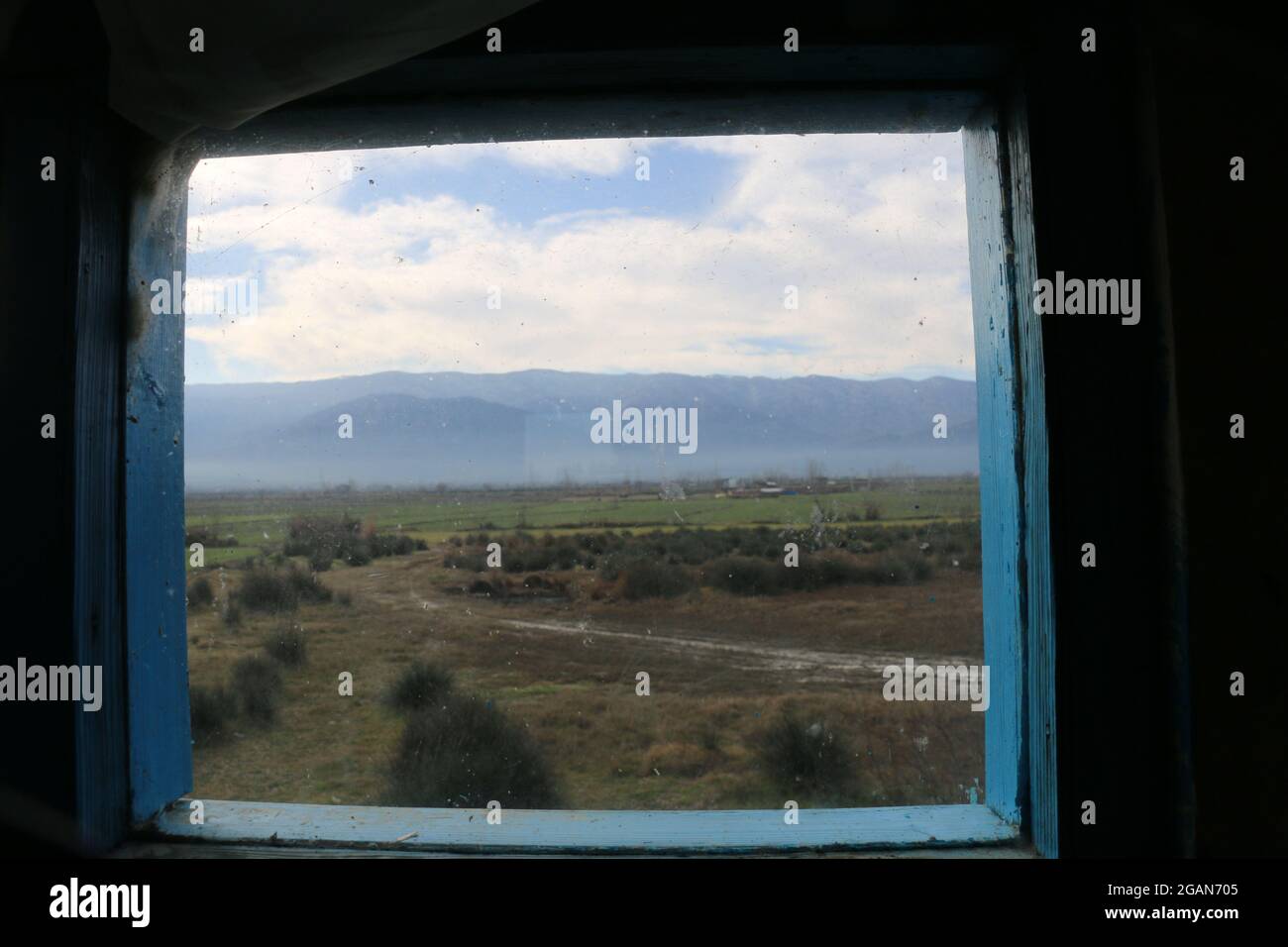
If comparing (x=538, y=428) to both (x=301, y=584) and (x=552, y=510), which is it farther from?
(x=301, y=584)

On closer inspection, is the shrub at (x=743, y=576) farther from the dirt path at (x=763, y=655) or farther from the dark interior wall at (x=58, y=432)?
the dark interior wall at (x=58, y=432)

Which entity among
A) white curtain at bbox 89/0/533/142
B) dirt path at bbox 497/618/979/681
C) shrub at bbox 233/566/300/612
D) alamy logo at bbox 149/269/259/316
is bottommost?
dirt path at bbox 497/618/979/681

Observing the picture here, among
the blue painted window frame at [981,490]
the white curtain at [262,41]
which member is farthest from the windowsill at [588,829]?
the white curtain at [262,41]

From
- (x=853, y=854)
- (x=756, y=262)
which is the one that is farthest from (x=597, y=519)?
(x=853, y=854)

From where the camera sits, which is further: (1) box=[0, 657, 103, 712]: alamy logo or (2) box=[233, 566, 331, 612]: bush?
(2) box=[233, 566, 331, 612]: bush
